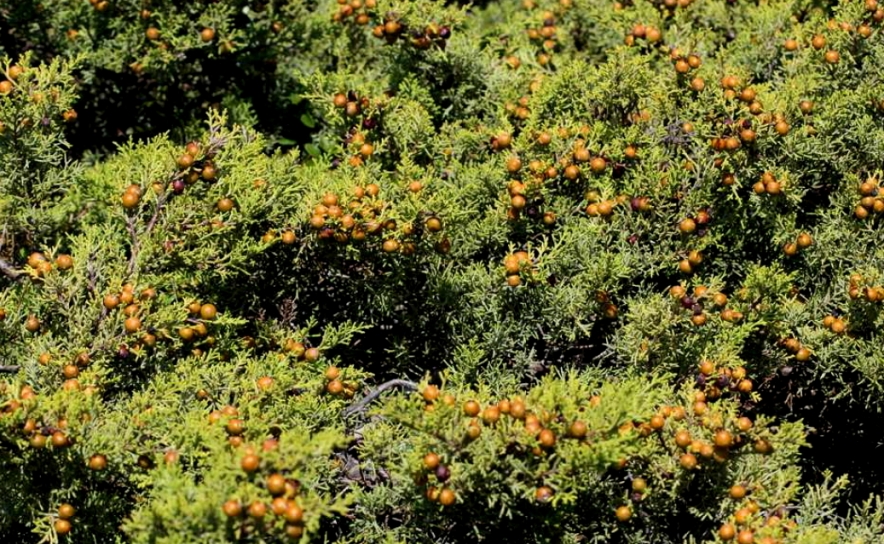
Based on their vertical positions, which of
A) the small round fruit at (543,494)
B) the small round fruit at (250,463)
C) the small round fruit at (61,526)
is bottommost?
the small round fruit at (61,526)

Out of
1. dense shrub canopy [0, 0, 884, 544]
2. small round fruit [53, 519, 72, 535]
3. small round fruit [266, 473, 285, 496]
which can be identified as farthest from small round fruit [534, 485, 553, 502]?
small round fruit [53, 519, 72, 535]

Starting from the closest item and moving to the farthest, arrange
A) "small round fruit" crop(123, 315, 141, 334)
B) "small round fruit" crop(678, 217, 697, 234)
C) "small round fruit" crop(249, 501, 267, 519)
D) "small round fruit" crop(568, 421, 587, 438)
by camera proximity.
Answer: "small round fruit" crop(249, 501, 267, 519)
"small round fruit" crop(568, 421, 587, 438)
"small round fruit" crop(123, 315, 141, 334)
"small round fruit" crop(678, 217, 697, 234)

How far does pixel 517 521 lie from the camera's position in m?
3.08

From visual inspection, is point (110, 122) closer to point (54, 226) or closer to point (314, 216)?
point (54, 226)

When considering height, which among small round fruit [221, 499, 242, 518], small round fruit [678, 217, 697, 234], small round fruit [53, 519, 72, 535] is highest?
small round fruit [678, 217, 697, 234]

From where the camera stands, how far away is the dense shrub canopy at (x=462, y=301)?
274 centimetres

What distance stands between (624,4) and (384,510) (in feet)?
10.9

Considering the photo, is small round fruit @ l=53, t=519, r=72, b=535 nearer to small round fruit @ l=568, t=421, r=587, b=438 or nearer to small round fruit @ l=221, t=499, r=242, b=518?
small round fruit @ l=221, t=499, r=242, b=518

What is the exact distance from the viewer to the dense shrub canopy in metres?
2.74

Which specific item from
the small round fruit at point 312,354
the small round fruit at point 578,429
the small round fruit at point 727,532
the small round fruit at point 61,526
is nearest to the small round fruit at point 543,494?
the small round fruit at point 578,429

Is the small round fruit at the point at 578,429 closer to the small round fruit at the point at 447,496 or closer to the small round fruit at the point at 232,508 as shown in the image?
the small round fruit at the point at 447,496

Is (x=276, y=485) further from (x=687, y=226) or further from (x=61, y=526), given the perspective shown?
(x=687, y=226)

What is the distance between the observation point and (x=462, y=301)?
367cm

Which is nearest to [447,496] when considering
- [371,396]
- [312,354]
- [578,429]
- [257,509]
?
[578,429]
